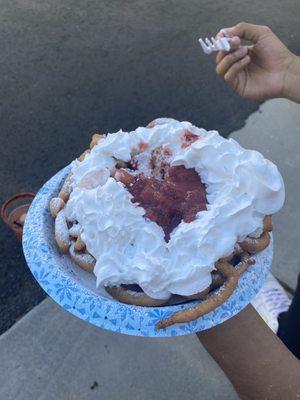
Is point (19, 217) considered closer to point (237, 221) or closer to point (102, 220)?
point (102, 220)

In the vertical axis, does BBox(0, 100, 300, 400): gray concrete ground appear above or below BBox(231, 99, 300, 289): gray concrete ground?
below

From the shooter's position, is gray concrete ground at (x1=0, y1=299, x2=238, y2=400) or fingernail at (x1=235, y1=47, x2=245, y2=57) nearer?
fingernail at (x1=235, y1=47, x2=245, y2=57)

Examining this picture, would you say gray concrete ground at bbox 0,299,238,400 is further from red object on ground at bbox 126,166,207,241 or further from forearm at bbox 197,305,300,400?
red object on ground at bbox 126,166,207,241

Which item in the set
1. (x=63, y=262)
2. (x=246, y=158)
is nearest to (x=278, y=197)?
(x=246, y=158)

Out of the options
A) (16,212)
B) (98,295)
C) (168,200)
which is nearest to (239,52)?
(168,200)

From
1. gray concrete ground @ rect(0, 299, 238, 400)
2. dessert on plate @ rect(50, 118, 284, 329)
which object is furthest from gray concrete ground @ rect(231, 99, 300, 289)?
dessert on plate @ rect(50, 118, 284, 329)

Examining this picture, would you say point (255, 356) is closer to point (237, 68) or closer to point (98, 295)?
point (98, 295)

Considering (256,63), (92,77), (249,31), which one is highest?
(249,31)
